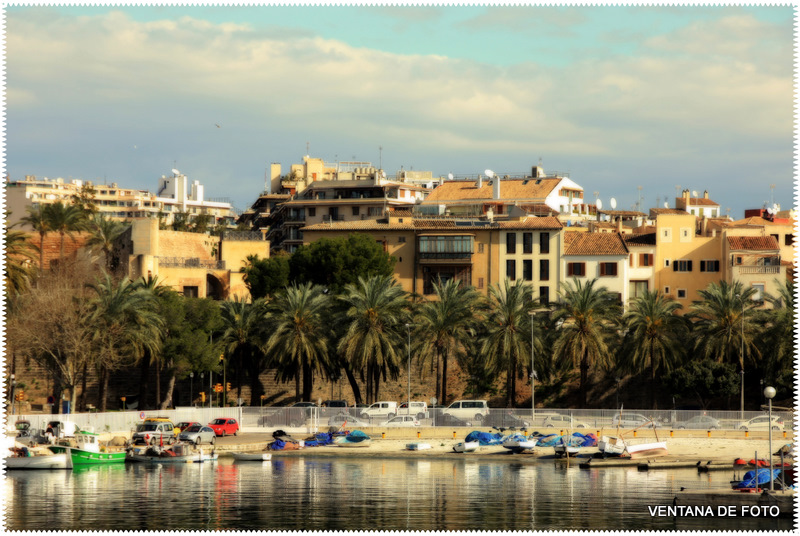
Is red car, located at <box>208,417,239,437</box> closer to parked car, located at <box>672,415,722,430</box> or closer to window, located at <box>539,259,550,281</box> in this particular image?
parked car, located at <box>672,415,722,430</box>

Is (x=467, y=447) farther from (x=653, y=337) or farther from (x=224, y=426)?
(x=653, y=337)

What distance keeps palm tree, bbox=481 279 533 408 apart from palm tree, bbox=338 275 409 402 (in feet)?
19.7

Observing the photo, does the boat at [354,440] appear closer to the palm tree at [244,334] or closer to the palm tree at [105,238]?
the palm tree at [244,334]

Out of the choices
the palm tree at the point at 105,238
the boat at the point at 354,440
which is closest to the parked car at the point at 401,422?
the boat at the point at 354,440

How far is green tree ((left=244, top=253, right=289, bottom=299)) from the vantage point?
99.2 meters

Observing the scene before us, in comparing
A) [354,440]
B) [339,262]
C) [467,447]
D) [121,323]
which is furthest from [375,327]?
[339,262]

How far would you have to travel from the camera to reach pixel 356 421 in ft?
233

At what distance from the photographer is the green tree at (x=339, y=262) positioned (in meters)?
96.1

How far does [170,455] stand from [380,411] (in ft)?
52.7

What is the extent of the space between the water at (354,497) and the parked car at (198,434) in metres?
3.50

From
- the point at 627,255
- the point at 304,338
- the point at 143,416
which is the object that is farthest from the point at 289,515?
the point at 627,255

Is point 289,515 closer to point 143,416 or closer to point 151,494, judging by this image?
point 151,494

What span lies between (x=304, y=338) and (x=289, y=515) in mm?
33529

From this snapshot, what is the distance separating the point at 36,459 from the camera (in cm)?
5594
